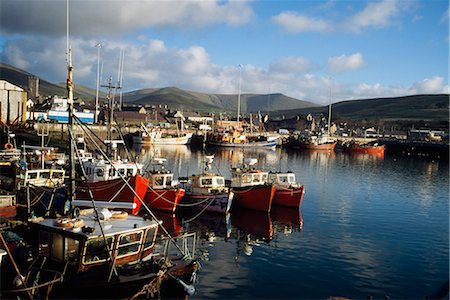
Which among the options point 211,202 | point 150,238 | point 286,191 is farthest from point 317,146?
point 150,238

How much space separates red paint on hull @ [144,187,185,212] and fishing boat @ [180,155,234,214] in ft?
3.08

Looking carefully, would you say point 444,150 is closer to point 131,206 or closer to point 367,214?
point 367,214

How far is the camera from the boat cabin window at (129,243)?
14.7m

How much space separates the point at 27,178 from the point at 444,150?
12274cm

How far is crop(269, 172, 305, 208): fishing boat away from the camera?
35.2 metres

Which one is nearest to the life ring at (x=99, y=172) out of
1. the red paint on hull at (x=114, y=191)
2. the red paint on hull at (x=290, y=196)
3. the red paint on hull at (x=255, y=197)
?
the red paint on hull at (x=114, y=191)

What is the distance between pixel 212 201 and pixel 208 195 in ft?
2.20

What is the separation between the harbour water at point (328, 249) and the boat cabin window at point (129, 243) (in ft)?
13.1

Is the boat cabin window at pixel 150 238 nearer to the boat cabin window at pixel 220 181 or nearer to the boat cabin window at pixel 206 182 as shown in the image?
the boat cabin window at pixel 206 182

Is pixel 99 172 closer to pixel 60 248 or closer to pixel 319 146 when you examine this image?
pixel 60 248

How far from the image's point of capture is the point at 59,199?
26.8 meters

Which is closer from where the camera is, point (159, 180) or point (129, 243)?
point (129, 243)

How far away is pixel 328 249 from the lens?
2494 centimetres

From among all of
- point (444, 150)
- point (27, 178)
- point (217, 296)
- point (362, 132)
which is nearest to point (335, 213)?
point (217, 296)
